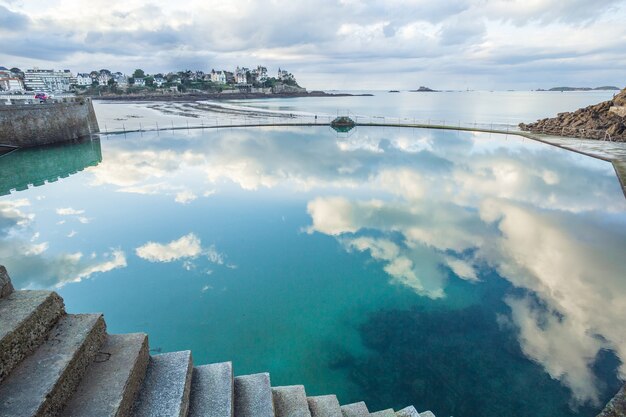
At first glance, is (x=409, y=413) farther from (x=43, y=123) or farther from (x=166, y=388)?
(x=43, y=123)

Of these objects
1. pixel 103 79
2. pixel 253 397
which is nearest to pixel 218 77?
pixel 103 79

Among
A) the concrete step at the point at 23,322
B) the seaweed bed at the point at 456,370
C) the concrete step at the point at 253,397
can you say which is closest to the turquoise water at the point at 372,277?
the seaweed bed at the point at 456,370

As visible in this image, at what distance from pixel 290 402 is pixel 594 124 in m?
41.6

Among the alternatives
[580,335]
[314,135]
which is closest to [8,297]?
[580,335]

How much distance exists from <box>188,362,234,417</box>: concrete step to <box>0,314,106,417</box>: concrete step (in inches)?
39.8

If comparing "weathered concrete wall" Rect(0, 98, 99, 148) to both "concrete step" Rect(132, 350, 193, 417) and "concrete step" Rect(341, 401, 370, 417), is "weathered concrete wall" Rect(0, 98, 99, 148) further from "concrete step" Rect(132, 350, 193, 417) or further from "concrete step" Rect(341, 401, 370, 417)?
"concrete step" Rect(341, 401, 370, 417)

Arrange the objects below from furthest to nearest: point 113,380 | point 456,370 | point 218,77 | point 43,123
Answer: point 218,77
point 43,123
point 456,370
point 113,380

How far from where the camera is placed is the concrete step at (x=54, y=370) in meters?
2.34

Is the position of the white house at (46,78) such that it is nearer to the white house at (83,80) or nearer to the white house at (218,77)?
the white house at (83,80)

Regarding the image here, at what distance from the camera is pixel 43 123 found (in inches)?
1123

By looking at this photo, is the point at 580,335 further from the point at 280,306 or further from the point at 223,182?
the point at 223,182

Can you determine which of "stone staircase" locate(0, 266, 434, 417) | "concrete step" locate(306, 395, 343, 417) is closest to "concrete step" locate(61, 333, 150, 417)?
"stone staircase" locate(0, 266, 434, 417)

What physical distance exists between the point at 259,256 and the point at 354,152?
56.5 feet

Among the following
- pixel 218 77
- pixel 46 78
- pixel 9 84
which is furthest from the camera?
pixel 218 77
